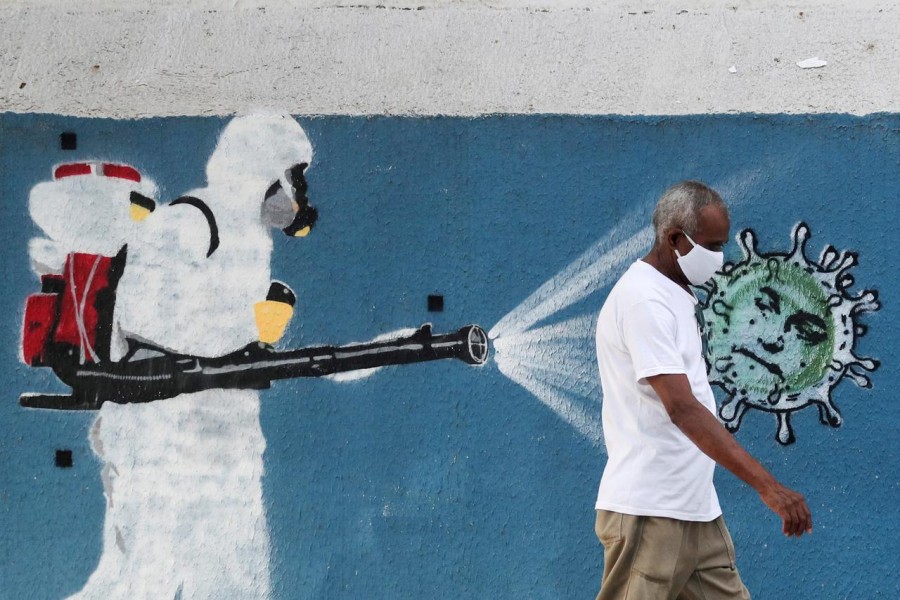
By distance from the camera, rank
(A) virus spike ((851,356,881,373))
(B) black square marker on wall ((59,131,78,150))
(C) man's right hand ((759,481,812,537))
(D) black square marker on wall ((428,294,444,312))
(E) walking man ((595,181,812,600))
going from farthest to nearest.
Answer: (B) black square marker on wall ((59,131,78,150)) → (D) black square marker on wall ((428,294,444,312)) → (A) virus spike ((851,356,881,373)) → (E) walking man ((595,181,812,600)) → (C) man's right hand ((759,481,812,537))

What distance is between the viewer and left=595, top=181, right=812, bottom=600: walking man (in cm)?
273

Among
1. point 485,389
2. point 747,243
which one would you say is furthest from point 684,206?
point 485,389

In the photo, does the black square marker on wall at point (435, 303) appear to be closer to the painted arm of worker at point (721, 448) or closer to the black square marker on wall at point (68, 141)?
the painted arm of worker at point (721, 448)

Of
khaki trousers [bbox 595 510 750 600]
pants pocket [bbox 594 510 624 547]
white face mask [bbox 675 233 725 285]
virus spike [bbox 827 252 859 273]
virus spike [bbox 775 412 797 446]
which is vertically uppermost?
virus spike [bbox 827 252 859 273]

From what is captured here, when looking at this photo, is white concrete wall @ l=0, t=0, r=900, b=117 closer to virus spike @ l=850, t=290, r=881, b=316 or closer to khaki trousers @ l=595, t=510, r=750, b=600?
virus spike @ l=850, t=290, r=881, b=316

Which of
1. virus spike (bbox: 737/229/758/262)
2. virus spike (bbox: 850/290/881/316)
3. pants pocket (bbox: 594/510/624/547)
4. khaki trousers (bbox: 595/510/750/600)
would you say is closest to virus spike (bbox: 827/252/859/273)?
virus spike (bbox: 850/290/881/316)

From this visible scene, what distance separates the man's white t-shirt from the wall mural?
4.47ft

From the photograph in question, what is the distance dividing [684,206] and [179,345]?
80.2 inches

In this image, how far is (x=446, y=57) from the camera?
3.95 m

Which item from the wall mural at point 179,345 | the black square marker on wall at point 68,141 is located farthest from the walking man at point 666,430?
the black square marker on wall at point 68,141

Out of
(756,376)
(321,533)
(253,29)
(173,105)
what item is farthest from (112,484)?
(756,376)

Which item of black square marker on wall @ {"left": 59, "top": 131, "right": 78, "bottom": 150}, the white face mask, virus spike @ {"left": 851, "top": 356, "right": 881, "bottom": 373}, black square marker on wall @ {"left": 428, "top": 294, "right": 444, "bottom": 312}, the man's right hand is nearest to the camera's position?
the man's right hand

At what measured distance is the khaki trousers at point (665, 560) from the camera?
276 centimetres

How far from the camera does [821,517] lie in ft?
12.4
